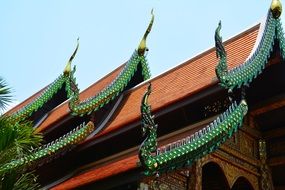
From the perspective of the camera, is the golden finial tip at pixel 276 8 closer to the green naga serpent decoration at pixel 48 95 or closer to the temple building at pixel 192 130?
the temple building at pixel 192 130

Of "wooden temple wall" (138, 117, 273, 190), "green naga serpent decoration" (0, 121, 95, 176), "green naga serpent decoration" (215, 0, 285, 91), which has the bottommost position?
"wooden temple wall" (138, 117, 273, 190)

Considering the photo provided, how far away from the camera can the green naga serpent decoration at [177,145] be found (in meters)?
4.70

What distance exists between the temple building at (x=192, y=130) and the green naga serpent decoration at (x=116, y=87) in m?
0.02

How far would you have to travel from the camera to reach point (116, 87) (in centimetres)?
942

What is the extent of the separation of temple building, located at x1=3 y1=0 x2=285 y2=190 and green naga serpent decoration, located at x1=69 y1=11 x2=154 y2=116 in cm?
2

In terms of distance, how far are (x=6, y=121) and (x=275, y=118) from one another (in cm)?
388

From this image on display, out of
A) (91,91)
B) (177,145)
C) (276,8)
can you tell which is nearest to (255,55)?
(276,8)

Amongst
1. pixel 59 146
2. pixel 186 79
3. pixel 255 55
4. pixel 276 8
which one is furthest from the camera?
pixel 186 79

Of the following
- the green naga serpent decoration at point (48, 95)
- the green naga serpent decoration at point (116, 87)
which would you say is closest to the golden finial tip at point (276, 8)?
the green naga serpent decoration at point (116, 87)

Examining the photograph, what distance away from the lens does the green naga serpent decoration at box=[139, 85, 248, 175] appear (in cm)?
470

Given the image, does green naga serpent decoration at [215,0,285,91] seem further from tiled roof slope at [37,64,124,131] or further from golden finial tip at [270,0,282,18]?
tiled roof slope at [37,64,124,131]

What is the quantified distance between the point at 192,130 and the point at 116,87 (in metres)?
3.12

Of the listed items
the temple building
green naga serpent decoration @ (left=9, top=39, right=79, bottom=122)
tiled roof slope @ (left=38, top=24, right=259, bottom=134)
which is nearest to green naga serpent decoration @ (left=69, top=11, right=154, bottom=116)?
the temple building

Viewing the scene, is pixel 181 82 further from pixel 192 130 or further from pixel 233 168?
pixel 233 168
